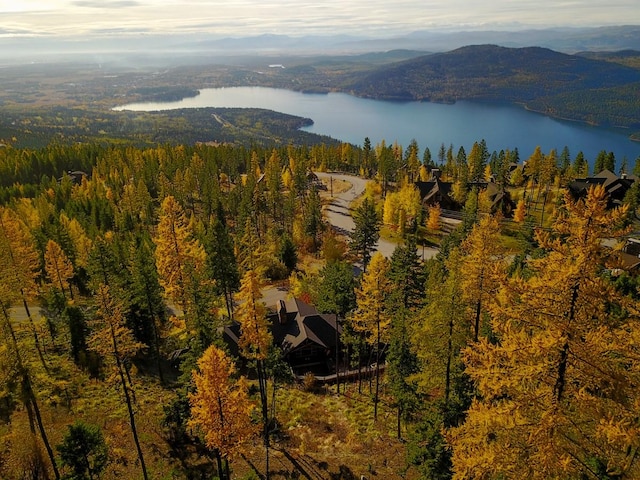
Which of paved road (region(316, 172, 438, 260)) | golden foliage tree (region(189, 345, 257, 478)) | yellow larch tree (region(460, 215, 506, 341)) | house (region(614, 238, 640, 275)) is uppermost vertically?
yellow larch tree (region(460, 215, 506, 341))

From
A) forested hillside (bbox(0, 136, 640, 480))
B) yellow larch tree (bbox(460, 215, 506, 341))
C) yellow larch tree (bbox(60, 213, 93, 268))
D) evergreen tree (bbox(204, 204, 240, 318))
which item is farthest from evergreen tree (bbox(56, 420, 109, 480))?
yellow larch tree (bbox(60, 213, 93, 268))

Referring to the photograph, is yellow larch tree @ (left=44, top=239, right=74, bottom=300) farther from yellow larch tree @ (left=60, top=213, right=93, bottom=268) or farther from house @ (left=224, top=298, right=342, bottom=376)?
house @ (left=224, top=298, right=342, bottom=376)

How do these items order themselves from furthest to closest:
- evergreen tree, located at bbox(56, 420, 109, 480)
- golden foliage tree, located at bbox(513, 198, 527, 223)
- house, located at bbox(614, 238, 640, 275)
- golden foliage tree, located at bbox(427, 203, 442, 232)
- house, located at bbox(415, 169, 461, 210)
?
house, located at bbox(415, 169, 461, 210)
golden foliage tree, located at bbox(513, 198, 527, 223)
golden foliage tree, located at bbox(427, 203, 442, 232)
house, located at bbox(614, 238, 640, 275)
evergreen tree, located at bbox(56, 420, 109, 480)

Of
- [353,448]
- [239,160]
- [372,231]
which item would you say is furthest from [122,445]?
[239,160]

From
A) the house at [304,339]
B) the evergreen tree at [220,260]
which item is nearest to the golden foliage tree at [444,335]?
the house at [304,339]

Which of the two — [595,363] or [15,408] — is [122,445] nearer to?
[15,408]

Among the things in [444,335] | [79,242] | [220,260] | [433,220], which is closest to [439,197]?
[433,220]
